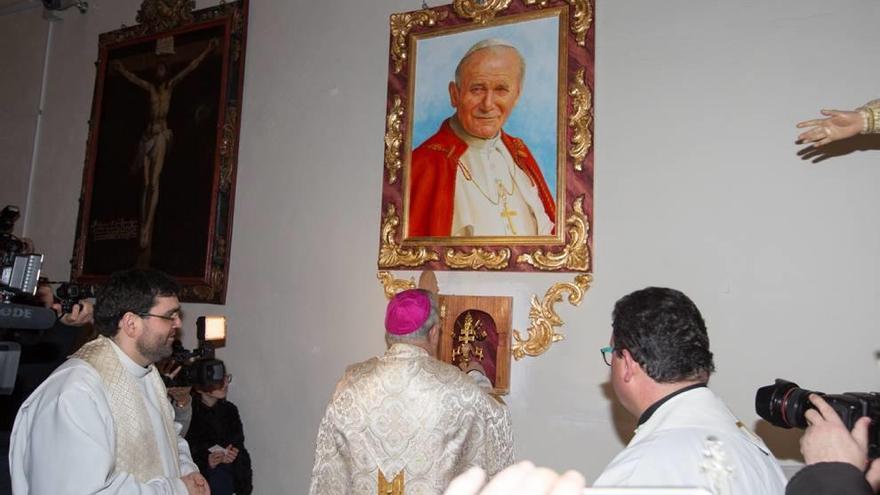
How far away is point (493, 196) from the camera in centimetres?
419

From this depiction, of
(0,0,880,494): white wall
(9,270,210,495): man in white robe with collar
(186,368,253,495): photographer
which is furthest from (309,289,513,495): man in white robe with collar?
(186,368,253,495): photographer

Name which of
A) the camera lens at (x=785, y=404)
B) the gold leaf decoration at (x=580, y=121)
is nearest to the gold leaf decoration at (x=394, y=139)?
the gold leaf decoration at (x=580, y=121)

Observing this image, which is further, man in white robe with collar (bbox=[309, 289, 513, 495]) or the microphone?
man in white robe with collar (bbox=[309, 289, 513, 495])

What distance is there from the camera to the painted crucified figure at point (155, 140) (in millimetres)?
5668

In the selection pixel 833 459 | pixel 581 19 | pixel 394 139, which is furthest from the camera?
pixel 394 139

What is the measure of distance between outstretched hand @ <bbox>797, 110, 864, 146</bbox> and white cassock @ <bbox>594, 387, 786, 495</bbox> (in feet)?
Result: 5.42

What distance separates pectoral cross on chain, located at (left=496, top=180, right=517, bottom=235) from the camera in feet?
13.5

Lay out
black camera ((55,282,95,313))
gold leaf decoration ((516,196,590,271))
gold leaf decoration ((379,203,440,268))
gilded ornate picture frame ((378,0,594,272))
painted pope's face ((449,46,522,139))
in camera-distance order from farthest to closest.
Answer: gold leaf decoration ((379,203,440,268)) < painted pope's face ((449,46,522,139)) < gilded ornate picture frame ((378,0,594,272)) < gold leaf decoration ((516,196,590,271)) < black camera ((55,282,95,313))

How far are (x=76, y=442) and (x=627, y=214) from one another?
2960 millimetres

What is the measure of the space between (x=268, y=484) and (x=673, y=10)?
13.7 feet

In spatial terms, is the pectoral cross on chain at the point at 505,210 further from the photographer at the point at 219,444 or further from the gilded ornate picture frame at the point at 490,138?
the photographer at the point at 219,444

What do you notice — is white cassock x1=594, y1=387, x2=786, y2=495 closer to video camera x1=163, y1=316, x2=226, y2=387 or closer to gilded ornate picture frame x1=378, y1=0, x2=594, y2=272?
gilded ornate picture frame x1=378, y1=0, x2=594, y2=272

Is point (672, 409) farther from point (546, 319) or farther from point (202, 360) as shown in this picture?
point (202, 360)

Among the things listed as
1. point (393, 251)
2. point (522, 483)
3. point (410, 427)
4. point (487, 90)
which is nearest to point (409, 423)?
point (410, 427)
